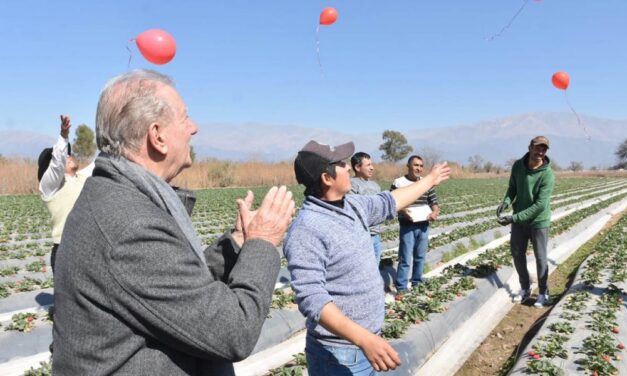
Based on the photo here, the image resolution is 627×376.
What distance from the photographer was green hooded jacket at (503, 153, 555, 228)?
613cm

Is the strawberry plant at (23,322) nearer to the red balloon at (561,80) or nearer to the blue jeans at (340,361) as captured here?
the blue jeans at (340,361)

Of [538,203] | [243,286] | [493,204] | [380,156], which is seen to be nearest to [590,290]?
[538,203]

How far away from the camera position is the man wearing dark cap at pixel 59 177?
421 cm

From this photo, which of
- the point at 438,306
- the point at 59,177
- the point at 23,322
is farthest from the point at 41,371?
the point at 438,306

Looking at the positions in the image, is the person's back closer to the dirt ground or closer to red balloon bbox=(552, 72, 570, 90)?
the dirt ground

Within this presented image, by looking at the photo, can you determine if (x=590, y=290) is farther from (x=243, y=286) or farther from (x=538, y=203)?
(x=243, y=286)

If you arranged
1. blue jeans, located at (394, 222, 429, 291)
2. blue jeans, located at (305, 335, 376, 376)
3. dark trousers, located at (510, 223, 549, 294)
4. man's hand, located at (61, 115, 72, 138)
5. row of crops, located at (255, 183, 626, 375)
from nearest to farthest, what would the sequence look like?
1. blue jeans, located at (305, 335, 376, 376)
2. man's hand, located at (61, 115, 72, 138)
3. row of crops, located at (255, 183, 626, 375)
4. dark trousers, located at (510, 223, 549, 294)
5. blue jeans, located at (394, 222, 429, 291)

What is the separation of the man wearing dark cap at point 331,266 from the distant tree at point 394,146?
73732mm

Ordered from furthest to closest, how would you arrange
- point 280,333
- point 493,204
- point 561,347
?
point 493,204 < point 280,333 < point 561,347

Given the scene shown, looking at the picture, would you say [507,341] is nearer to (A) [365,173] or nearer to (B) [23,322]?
(A) [365,173]

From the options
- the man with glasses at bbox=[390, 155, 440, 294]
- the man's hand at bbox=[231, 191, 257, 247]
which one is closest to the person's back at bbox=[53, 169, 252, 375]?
the man's hand at bbox=[231, 191, 257, 247]

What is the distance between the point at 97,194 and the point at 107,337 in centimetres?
41

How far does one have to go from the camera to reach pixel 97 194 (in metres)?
1.39

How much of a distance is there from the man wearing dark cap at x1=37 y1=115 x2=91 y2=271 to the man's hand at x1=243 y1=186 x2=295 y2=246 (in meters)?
3.09
